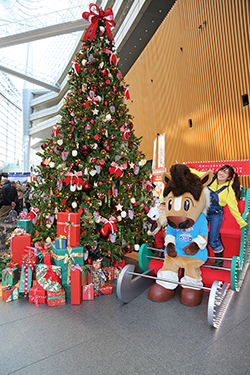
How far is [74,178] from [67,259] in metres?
1.02

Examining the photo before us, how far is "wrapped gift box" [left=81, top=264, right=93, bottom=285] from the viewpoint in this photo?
2.63 meters

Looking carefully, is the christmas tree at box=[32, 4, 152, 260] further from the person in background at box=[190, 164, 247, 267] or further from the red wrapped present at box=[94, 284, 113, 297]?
the person in background at box=[190, 164, 247, 267]

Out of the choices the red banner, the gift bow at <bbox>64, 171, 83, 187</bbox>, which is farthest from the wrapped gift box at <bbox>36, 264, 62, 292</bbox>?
the red banner

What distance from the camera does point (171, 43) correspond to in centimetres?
962

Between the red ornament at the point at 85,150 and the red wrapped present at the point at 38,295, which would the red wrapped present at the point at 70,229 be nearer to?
the red wrapped present at the point at 38,295

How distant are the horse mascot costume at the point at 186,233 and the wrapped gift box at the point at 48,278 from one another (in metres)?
0.98

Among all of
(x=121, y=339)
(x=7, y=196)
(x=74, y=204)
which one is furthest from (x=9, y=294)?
(x=7, y=196)

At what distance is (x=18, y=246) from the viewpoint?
307 centimetres

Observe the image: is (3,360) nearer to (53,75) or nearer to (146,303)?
(146,303)

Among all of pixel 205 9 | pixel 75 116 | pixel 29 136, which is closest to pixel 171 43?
pixel 205 9

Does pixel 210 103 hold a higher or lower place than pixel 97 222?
higher

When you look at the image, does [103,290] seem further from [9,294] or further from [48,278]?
[9,294]

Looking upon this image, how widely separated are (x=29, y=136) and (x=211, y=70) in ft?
122

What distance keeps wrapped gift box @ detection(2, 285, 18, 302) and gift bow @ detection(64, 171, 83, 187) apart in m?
1.31
